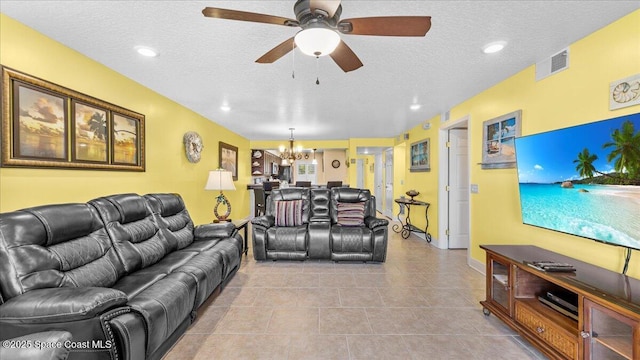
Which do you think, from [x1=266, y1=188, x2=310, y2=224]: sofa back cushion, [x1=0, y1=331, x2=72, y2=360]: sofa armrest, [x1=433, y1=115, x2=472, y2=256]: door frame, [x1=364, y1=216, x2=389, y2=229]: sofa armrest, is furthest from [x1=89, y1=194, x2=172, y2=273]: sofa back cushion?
[x1=433, y1=115, x2=472, y2=256]: door frame

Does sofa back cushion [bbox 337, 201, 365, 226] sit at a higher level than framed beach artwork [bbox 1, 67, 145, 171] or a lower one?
lower

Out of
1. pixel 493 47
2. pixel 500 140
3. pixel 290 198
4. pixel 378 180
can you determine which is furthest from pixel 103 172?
pixel 378 180

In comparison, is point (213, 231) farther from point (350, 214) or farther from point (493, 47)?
point (493, 47)

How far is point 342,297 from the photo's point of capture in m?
2.75

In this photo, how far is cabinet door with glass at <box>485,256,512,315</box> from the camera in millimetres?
2135

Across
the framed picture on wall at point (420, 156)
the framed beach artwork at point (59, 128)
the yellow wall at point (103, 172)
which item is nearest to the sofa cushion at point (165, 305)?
A: the yellow wall at point (103, 172)

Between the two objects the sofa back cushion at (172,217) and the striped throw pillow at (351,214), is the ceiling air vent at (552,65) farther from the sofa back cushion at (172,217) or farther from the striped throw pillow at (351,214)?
the sofa back cushion at (172,217)

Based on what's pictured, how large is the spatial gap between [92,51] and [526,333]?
4303 millimetres

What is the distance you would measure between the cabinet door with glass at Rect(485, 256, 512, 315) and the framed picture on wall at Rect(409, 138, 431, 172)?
9.77 ft

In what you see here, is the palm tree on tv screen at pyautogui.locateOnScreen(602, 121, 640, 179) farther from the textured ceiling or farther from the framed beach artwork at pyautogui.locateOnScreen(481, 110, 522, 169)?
the framed beach artwork at pyautogui.locateOnScreen(481, 110, 522, 169)

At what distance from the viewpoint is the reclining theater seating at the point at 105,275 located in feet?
4.23

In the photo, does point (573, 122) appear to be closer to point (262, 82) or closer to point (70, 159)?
point (262, 82)

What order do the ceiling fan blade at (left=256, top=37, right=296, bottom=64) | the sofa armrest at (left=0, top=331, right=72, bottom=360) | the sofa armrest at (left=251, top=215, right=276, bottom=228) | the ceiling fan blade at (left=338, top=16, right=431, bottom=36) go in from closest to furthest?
the sofa armrest at (left=0, top=331, right=72, bottom=360) → the ceiling fan blade at (left=338, top=16, right=431, bottom=36) → the ceiling fan blade at (left=256, top=37, right=296, bottom=64) → the sofa armrest at (left=251, top=215, right=276, bottom=228)

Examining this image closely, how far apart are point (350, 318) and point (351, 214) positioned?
6.19 feet
